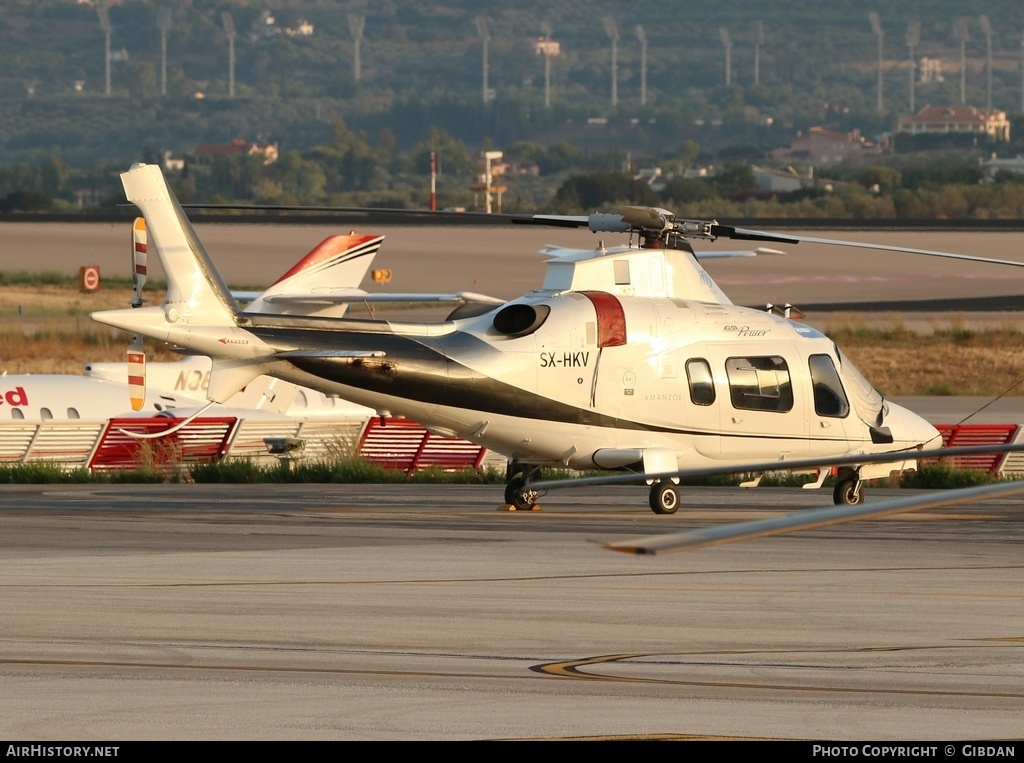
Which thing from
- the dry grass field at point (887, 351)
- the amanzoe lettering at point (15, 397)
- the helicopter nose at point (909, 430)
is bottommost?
the dry grass field at point (887, 351)

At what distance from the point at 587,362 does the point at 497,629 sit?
7774mm

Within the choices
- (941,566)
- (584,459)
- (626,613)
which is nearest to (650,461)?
(584,459)

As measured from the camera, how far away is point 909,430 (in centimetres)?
2186

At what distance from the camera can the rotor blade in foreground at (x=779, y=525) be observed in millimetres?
6496

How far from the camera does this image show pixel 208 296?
60.2 ft

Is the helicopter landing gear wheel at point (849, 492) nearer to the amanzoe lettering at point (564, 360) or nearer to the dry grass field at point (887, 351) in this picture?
the amanzoe lettering at point (564, 360)

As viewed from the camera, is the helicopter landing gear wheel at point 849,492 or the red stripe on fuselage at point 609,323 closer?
the red stripe on fuselage at point 609,323

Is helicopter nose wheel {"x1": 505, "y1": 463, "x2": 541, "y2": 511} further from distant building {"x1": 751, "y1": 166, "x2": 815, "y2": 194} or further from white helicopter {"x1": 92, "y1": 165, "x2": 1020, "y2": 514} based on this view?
distant building {"x1": 751, "y1": 166, "x2": 815, "y2": 194}

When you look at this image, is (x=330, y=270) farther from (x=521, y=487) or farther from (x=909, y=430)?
(x=909, y=430)

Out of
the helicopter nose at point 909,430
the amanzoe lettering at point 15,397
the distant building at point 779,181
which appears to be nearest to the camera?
the helicopter nose at point 909,430

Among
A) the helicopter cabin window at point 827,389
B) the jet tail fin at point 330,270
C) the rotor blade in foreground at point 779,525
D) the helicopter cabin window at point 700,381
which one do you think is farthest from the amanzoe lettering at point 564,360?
the rotor blade in foreground at point 779,525

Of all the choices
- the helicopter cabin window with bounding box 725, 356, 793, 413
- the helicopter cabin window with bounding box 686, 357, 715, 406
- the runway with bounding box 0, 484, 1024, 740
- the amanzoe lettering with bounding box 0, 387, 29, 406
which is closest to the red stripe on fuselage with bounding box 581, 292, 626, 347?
the helicopter cabin window with bounding box 686, 357, 715, 406

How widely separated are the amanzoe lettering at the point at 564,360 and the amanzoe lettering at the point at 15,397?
13.5 meters

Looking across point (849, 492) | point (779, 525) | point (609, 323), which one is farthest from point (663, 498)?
point (779, 525)
